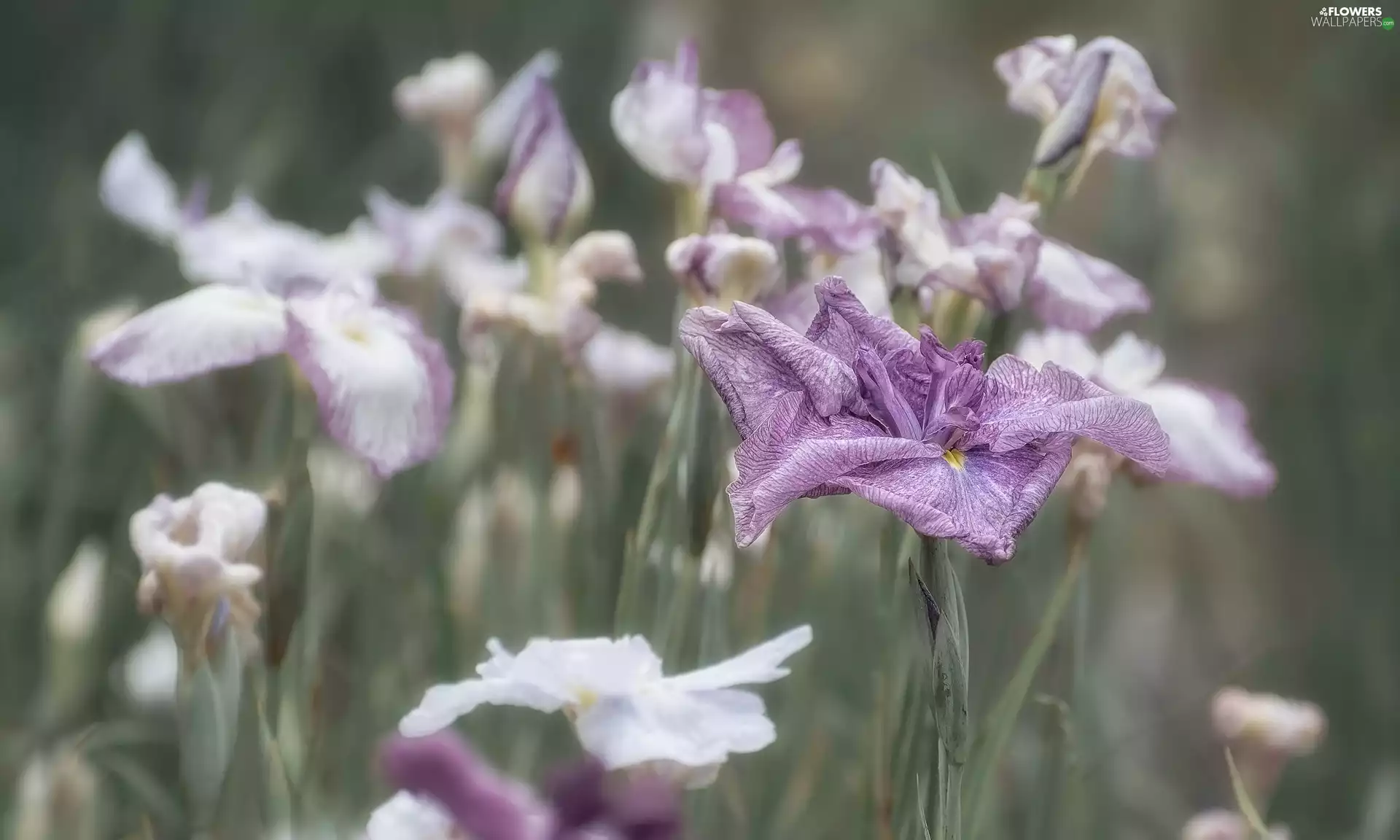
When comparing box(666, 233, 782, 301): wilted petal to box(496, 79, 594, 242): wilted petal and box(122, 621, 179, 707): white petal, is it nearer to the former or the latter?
box(496, 79, 594, 242): wilted petal

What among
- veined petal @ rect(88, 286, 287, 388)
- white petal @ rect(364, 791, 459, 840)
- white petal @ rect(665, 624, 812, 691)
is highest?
veined petal @ rect(88, 286, 287, 388)

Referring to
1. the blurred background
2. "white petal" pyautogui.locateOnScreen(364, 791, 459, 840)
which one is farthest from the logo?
"white petal" pyautogui.locateOnScreen(364, 791, 459, 840)

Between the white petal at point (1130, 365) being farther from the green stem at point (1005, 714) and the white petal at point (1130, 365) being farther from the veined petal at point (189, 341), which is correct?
the veined petal at point (189, 341)

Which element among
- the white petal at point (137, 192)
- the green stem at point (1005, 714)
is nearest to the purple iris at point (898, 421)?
the green stem at point (1005, 714)

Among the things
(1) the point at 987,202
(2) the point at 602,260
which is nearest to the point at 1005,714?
(2) the point at 602,260

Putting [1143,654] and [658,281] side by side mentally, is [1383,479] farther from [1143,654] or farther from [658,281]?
[658,281]

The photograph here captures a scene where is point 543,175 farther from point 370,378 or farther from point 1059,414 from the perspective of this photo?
point 1059,414

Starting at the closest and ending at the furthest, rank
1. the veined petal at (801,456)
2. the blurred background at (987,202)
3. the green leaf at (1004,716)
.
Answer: the veined petal at (801,456)
the green leaf at (1004,716)
the blurred background at (987,202)
